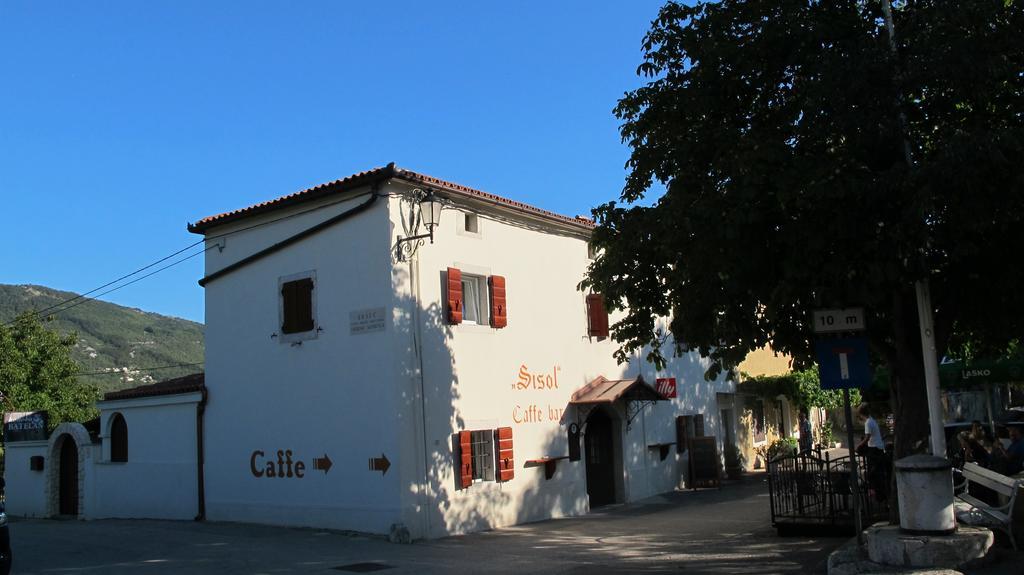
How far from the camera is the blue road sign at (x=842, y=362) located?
9047 millimetres

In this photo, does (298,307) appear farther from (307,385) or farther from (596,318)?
(596,318)

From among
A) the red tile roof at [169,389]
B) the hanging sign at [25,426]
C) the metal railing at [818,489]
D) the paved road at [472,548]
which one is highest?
the red tile roof at [169,389]

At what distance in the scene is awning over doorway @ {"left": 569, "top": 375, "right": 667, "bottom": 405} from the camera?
56.7ft

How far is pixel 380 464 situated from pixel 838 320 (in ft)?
25.9

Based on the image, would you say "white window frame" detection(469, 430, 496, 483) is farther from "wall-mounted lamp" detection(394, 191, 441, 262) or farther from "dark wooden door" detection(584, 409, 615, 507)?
"wall-mounted lamp" detection(394, 191, 441, 262)

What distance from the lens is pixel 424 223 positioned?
14.5 meters

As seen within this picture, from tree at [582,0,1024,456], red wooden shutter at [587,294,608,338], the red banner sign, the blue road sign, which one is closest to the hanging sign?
red wooden shutter at [587,294,608,338]

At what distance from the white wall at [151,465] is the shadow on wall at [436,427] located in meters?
5.65

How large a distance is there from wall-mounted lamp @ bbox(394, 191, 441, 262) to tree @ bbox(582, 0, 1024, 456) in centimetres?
386

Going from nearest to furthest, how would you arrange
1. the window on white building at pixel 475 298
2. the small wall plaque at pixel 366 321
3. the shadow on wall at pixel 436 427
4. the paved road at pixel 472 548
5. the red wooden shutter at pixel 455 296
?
the paved road at pixel 472 548
the shadow on wall at pixel 436 427
the small wall plaque at pixel 366 321
the red wooden shutter at pixel 455 296
the window on white building at pixel 475 298

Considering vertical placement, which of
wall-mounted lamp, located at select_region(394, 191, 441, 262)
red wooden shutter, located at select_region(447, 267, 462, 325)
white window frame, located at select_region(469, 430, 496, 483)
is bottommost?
white window frame, located at select_region(469, 430, 496, 483)

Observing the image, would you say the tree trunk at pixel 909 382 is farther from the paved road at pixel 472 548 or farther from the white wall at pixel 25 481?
the white wall at pixel 25 481

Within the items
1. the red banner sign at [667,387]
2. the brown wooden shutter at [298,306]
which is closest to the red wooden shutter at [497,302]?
the brown wooden shutter at [298,306]

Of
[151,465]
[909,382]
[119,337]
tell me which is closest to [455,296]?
[909,382]
